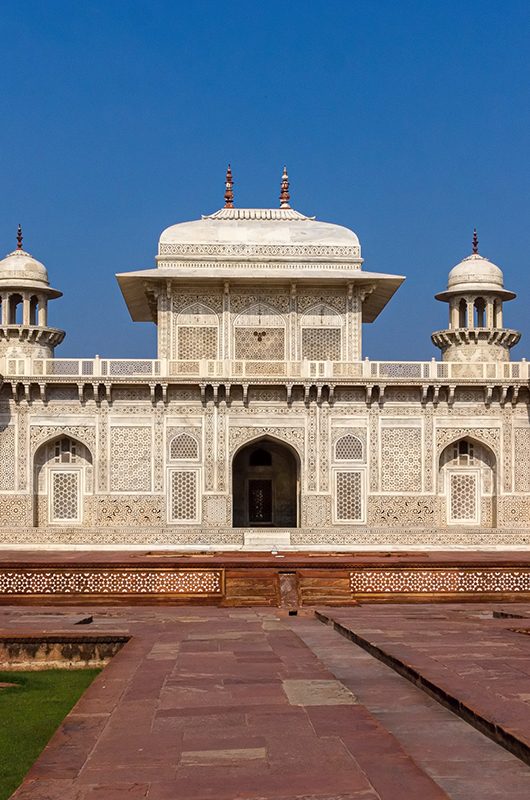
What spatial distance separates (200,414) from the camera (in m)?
21.0

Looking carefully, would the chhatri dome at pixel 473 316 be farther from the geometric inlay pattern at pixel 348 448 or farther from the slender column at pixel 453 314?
the geometric inlay pattern at pixel 348 448

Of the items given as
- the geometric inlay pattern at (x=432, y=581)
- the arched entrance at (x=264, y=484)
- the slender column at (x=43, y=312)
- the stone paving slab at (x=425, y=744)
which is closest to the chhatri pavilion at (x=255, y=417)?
the slender column at (x=43, y=312)

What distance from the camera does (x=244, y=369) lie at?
21.1 meters

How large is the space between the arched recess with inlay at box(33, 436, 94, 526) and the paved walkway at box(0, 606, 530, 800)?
586 inches

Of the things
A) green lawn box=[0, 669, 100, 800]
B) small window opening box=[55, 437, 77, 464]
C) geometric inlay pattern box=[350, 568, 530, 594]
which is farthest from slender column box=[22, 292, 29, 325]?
green lawn box=[0, 669, 100, 800]

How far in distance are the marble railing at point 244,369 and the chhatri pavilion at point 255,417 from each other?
0.11ft

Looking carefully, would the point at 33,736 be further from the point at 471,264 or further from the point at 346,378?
the point at 471,264

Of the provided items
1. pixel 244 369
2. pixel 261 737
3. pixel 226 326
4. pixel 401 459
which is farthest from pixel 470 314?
pixel 261 737

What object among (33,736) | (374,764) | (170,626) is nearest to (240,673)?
(33,736)

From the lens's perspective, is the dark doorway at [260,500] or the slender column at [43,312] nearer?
the slender column at [43,312]

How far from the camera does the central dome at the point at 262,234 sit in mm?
22125

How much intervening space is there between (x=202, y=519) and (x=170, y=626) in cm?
1272

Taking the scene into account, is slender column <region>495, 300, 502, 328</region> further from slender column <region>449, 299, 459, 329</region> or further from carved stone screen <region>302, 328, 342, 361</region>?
carved stone screen <region>302, 328, 342, 361</region>

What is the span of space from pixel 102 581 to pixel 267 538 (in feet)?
30.1
